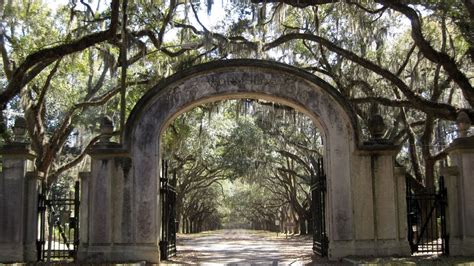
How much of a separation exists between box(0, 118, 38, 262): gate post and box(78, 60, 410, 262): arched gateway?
1.15 m

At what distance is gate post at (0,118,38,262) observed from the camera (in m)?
13.0

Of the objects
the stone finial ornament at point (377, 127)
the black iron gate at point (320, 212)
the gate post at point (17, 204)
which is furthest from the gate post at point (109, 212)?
the stone finial ornament at point (377, 127)

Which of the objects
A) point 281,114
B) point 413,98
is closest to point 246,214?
point 281,114

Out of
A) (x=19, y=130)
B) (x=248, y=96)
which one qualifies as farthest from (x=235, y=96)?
(x=19, y=130)

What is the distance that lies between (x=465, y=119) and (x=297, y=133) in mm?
18699

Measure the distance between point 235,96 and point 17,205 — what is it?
18.3 ft

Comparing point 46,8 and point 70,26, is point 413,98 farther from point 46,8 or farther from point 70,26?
point 46,8

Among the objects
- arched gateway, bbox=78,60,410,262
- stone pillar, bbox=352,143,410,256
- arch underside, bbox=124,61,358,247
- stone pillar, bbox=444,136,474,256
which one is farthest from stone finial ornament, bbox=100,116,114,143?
stone pillar, bbox=444,136,474,256

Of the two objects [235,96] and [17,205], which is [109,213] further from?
[235,96]

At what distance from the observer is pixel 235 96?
14391 millimetres

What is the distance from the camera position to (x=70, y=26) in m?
Result: 17.4

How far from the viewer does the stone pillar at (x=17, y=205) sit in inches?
514

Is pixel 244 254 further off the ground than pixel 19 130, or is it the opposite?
pixel 19 130

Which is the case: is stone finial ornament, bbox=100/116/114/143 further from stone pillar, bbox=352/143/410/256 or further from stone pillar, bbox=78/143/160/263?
Answer: stone pillar, bbox=352/143/410/256
